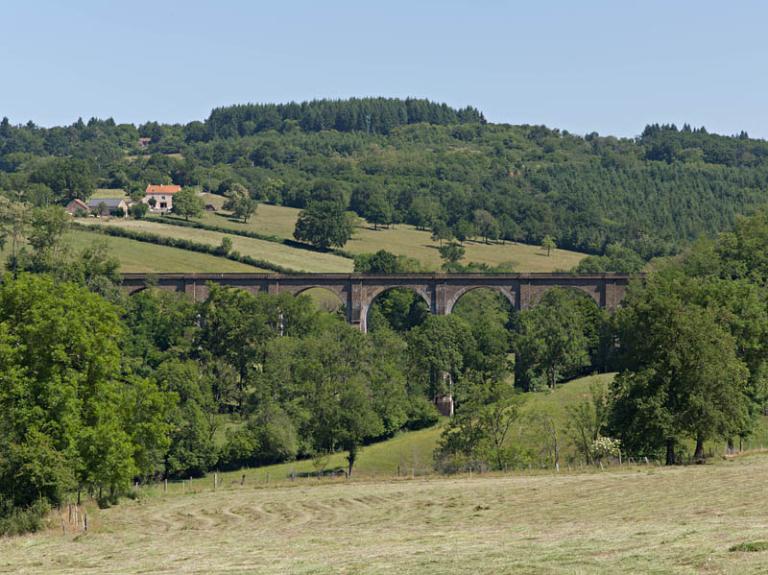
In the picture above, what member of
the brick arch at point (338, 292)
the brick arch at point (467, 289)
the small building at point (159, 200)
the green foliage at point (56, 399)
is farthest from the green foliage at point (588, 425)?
the small building at point (159, 200)

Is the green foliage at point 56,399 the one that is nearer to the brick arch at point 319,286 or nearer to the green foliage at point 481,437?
the green foliage at point 481,437

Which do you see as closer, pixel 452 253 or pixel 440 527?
pixel 440 527

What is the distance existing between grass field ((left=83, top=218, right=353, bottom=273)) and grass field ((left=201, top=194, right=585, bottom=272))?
9152mm

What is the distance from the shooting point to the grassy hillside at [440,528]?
93.1 feet

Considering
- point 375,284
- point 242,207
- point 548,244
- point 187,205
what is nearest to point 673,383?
point 375,284

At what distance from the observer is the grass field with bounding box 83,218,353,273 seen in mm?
151125

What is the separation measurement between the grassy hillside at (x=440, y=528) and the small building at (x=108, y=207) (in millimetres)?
126838

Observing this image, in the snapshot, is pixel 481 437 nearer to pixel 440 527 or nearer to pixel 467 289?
pixel 440 527

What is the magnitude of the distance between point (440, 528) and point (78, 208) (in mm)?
146072

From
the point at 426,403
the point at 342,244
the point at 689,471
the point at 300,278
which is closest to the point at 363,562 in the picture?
the point at 689,471

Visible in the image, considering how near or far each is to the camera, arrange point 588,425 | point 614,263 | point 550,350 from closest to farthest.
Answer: point 588,425, point 550,350, point 614,263

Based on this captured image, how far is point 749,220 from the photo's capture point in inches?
4739

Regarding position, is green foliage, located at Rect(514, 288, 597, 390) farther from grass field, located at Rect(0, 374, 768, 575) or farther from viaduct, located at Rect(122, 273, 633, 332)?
grass field, located at Rect(0, 374, 768, 575)

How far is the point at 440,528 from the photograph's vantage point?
123ft
